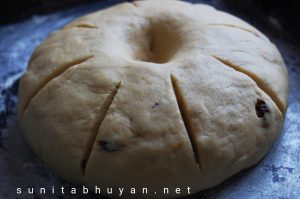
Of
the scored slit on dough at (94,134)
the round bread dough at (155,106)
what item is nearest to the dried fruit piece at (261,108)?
the round bread dough at (155,106)

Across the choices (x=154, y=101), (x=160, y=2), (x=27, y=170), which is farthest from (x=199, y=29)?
(x=27, y=170)

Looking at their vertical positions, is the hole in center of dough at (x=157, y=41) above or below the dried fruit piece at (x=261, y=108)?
above

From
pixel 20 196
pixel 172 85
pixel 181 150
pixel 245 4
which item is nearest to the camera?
pixel 181 150

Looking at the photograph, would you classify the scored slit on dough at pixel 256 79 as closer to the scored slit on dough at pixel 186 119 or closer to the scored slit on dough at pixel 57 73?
the scored slit on dough at pixel 186 119

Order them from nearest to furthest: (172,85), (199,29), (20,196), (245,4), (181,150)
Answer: (181,150) → (172,85) → (20,196) → (199,29) → (245,4)

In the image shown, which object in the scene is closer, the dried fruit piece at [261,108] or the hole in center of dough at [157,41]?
the dried fruit piece at [261,108]

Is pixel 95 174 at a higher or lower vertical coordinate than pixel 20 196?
higher

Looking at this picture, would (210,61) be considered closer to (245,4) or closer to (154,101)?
(154,101)
